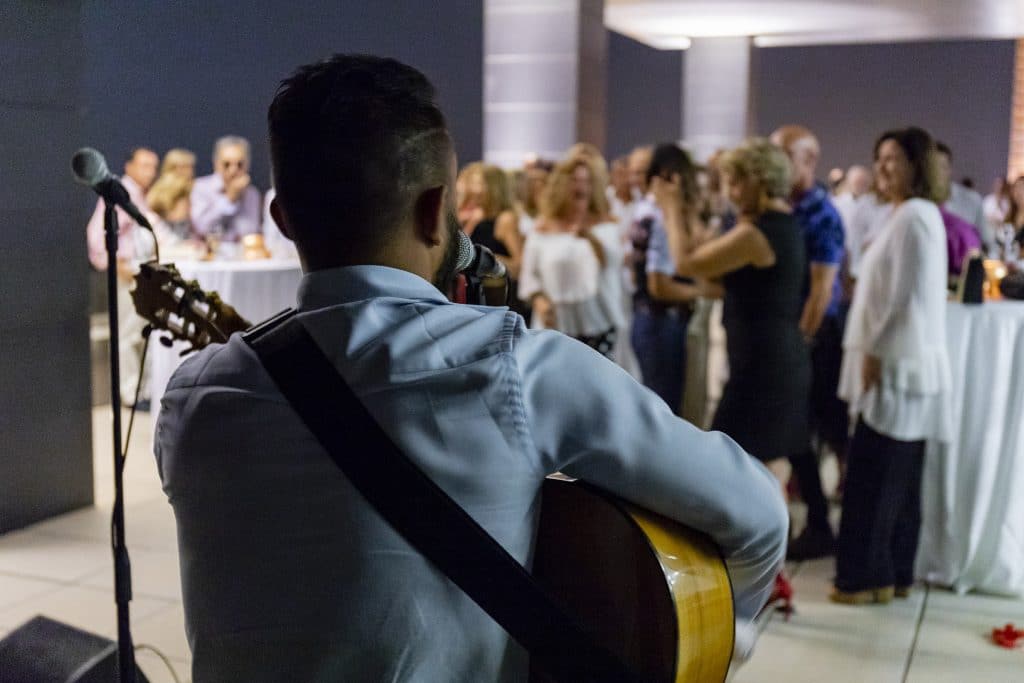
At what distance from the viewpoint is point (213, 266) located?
5.73m

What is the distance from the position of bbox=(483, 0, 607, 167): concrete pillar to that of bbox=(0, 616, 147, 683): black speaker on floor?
8147 mm

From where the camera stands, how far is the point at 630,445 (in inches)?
40.3

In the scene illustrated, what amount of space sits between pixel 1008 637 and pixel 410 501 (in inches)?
122

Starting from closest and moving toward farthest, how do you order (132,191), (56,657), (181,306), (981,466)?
(181,306), (56,657), (981,466), (132,191)

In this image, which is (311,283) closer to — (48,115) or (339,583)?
(339,583)

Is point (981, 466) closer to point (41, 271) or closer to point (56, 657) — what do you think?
point (56, 657)

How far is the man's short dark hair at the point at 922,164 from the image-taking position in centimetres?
367

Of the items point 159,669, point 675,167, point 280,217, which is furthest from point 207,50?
point 280,217

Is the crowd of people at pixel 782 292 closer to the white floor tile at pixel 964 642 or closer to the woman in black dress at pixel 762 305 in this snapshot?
the woman in black dress at pixel 762 305

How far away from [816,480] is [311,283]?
364 centimetres

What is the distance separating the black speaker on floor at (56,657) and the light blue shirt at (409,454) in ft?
4.70

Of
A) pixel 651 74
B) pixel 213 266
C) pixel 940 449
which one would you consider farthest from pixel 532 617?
pixel 651 74

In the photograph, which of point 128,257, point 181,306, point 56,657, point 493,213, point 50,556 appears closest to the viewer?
point 181,306

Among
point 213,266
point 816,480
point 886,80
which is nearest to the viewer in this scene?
point 816,480
